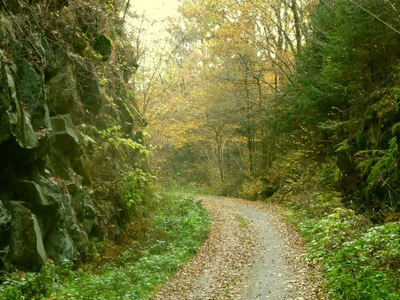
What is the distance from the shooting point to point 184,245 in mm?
12922

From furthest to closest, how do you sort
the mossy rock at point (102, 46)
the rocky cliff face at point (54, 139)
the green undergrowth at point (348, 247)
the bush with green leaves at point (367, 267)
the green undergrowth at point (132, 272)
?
the mossy rock at point (102, 46), the rocky cliff face at point (54, 139), the green undergrowth at point (132, 272), the green undergrowth at point (348, 247), the bush with green leaves at point (367, 267)

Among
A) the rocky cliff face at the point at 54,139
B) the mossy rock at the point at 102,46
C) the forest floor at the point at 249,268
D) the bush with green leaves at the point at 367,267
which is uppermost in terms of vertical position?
the mossy rock at the point at 102,46

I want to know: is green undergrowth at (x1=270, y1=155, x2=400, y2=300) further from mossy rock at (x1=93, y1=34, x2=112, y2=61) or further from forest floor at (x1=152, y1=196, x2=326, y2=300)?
mossy rock at (x1=93, y1=34, x2=112, y2=61)

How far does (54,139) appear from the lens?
10031 mm

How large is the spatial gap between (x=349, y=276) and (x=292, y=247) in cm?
528

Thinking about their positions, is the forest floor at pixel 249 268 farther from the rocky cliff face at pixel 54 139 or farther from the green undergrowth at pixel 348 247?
the rocky cliff face at pixel 54 139

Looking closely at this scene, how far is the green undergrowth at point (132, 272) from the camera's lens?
6789mm

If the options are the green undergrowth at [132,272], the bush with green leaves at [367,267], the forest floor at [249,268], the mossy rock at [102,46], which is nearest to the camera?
the bush with green leaves at [367,267]

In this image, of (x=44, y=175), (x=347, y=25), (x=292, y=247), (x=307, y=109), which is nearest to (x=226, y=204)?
(x=307, y=109)

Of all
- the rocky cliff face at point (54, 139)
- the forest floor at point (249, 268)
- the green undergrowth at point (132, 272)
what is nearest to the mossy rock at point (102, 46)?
the rocky cliff face at point (54, 139)

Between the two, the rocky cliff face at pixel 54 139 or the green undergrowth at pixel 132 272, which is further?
the rocky cliff face at pixel 54 139

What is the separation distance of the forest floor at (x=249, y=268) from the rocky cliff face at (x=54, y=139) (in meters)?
2.78

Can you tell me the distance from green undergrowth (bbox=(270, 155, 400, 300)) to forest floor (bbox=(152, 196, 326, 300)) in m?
0.47

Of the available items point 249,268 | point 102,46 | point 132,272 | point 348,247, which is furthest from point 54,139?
point 348,247
